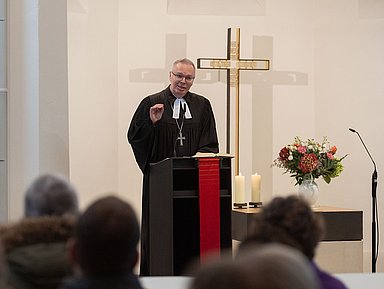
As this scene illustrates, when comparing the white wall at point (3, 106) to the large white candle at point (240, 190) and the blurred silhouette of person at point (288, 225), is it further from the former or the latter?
the blurred silhouette of person at point (288, 225)

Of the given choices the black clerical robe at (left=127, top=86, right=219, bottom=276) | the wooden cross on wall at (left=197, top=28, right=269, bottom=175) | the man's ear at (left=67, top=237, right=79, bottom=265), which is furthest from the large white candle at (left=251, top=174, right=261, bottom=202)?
the man's ear at (left=67, top=237, right=79, bottom=265)

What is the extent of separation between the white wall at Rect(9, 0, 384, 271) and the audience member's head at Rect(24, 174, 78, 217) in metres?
7.27

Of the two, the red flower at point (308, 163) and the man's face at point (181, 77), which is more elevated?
the man's face at point (181, 77)

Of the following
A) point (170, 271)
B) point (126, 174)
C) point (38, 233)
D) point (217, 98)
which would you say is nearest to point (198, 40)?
point (217, 98)

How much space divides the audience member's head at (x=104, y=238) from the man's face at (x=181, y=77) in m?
5.49

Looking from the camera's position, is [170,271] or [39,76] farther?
[39,76]

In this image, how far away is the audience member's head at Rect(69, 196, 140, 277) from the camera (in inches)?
88.4

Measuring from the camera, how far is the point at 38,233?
8.40 ft

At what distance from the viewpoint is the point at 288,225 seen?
8.35ft

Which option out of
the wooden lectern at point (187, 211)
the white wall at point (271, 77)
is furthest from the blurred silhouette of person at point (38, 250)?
the white wall at point (271, 77)

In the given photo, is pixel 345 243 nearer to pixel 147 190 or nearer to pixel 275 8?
pixel 147 190

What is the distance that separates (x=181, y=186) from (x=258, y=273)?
17.5 feet

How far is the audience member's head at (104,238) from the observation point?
7.37 ft

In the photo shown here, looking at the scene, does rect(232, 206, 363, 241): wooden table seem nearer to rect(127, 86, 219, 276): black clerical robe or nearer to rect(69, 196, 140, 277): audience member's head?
rect(127, 86, 219, 276): black clerical robe
